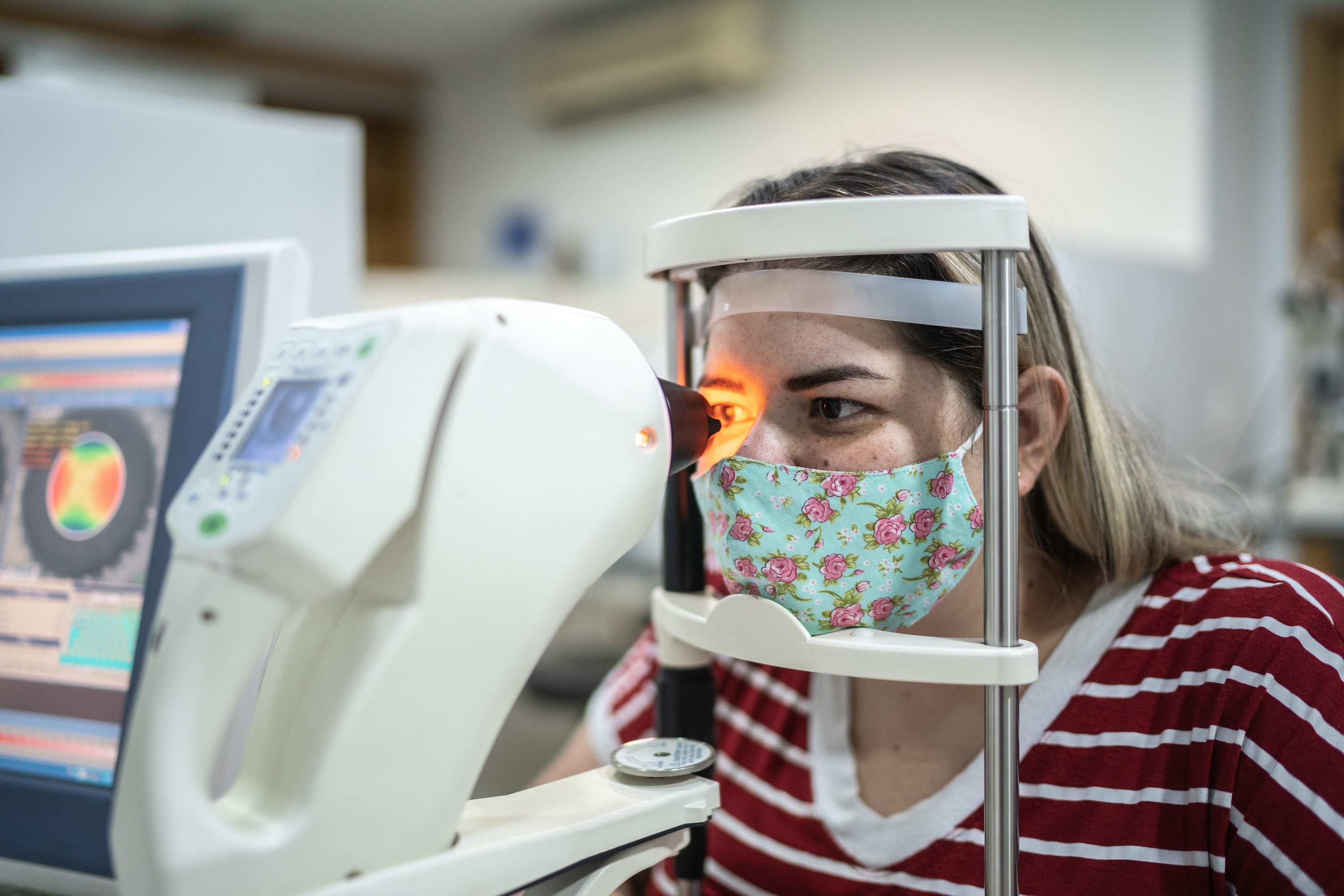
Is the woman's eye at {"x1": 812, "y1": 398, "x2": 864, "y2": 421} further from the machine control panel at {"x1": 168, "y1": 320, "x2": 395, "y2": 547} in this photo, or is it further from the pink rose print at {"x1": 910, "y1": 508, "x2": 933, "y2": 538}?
the machine control panel at {"x1": 168, "y1": 320, "x2": 395, "y2": 547}

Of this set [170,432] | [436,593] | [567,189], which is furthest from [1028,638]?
[567,189]

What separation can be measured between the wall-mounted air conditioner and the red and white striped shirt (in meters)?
3.52

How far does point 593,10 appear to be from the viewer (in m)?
4.56

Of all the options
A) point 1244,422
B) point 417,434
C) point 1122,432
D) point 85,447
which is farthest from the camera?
point 1244,422

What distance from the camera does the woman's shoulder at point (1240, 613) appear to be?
71 centimetres

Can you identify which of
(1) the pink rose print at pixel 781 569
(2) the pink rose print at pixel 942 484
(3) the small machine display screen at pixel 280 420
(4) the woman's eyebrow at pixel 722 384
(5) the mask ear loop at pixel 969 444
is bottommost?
(1) the pink rose print at pixel 781 569

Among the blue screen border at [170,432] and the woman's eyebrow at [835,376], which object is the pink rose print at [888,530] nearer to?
the woman's eyebrow at [835,376]

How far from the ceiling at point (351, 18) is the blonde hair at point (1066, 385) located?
13.3 ft

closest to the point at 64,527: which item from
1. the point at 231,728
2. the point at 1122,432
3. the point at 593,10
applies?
the point at 231,728

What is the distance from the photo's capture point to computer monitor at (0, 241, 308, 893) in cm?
68

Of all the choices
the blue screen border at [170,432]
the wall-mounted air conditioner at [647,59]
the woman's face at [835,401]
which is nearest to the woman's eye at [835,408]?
the woman's face at [835,401]

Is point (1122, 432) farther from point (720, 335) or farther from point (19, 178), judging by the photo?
point (19, 178)

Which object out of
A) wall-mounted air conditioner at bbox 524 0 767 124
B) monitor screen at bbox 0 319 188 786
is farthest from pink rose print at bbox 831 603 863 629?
wall-mounted air conditioner at bbox 524 0 767 124

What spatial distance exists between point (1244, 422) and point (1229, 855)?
297cm
